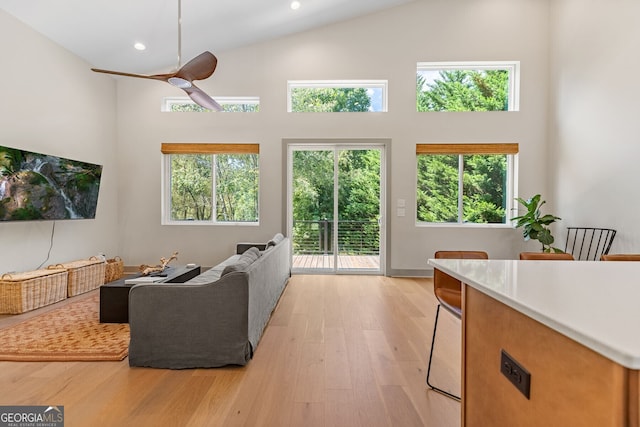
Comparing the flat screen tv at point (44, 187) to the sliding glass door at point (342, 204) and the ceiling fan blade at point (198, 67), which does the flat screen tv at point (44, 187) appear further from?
the sliding glass door at point (342, 204)

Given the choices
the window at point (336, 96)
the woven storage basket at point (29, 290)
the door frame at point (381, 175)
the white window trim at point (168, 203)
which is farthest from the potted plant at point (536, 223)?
the woven storage basket at point (29, 290)

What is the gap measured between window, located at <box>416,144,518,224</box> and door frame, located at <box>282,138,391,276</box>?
1.85ft

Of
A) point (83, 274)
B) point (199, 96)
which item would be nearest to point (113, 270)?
point (83, 274)

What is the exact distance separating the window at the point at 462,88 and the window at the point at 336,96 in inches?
28.2

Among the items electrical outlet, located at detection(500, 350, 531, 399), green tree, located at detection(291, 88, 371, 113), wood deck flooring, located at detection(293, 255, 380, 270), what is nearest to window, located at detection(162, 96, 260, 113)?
green tree, located at detection(291, 88, 371, 113)

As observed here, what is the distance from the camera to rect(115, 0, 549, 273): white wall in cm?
487

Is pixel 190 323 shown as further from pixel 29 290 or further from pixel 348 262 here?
pixel 348 262

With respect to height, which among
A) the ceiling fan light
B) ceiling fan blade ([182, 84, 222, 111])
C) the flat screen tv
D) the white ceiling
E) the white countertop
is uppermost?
the white ceiling

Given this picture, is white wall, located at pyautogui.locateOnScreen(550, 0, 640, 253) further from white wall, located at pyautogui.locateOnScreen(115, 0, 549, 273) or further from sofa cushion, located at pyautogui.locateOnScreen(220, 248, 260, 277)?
sofa cushion, located at pyautogui.locateOnScreen(220, 248, 260, 277)

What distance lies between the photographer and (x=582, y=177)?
4191 mm

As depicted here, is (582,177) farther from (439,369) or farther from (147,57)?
(147,57)

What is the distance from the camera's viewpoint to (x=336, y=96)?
5.13m

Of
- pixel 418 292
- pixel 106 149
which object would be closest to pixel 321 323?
pixel 418 292

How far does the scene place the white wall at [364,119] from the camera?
16.0 ft
